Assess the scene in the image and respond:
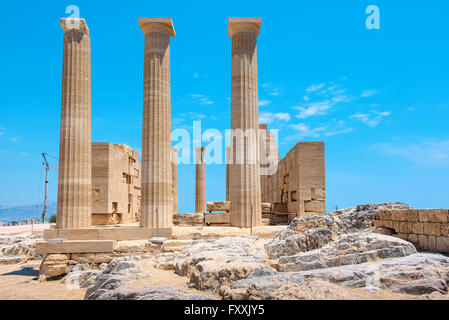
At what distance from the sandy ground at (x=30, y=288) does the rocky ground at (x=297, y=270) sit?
0.49 ft

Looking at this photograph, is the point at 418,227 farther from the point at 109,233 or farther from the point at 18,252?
the point at 18,252

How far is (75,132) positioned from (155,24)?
5.87 meters

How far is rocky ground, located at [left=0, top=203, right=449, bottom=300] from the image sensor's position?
633 centimetres

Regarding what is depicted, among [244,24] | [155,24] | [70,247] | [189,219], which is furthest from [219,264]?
[189,219]

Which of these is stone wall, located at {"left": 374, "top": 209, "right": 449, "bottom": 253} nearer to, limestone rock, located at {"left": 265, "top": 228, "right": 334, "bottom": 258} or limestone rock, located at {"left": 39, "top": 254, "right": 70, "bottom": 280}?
limestone rock, located at {"left": 265, "top": 228, "right": 334, "bottom": 258}

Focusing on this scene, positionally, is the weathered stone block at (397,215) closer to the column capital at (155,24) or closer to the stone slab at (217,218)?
the stone slab at (217,218)

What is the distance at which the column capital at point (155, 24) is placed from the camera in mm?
16344

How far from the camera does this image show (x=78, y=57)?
16.0 metres

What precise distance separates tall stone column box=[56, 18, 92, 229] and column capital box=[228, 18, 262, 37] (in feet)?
21.2

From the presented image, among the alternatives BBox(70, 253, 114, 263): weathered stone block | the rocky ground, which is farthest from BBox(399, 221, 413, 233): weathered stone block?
BBox(70, 253, 114, 263): weathered stone block

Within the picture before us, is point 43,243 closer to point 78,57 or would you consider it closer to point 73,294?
point 73,294

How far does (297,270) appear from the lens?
814 cm
